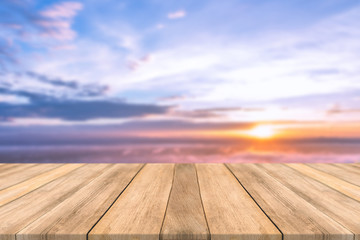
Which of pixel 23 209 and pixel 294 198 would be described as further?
pixel 294 198

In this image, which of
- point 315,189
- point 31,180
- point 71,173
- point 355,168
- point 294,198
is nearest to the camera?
point 294,198

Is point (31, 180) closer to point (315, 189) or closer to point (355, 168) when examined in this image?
point (315, 189)

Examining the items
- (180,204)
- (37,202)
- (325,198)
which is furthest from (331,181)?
(37,202)

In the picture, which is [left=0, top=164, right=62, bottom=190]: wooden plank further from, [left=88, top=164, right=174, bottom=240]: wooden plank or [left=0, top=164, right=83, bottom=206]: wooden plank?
Answer: [left=88, top=164, right=174, bottom=240]: wooden plank

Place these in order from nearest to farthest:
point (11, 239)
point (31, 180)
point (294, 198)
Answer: point (11, 239) < point (294, 198) < point (31, 180)

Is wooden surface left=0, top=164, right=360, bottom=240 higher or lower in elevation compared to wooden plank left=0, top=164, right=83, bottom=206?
higher

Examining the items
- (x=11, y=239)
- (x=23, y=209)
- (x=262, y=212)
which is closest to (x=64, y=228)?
(x=11, y=239)

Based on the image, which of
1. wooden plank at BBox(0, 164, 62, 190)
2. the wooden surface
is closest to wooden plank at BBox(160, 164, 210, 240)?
the wooden surface

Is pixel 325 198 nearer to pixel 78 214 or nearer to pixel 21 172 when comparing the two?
pixel 78 214

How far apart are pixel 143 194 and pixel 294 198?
2.31ft

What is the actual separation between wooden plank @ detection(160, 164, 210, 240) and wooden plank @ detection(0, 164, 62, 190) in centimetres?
97

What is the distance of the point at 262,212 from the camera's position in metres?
0.98

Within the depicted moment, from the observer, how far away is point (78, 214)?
97cm

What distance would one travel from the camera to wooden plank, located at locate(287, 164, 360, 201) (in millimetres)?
1298
